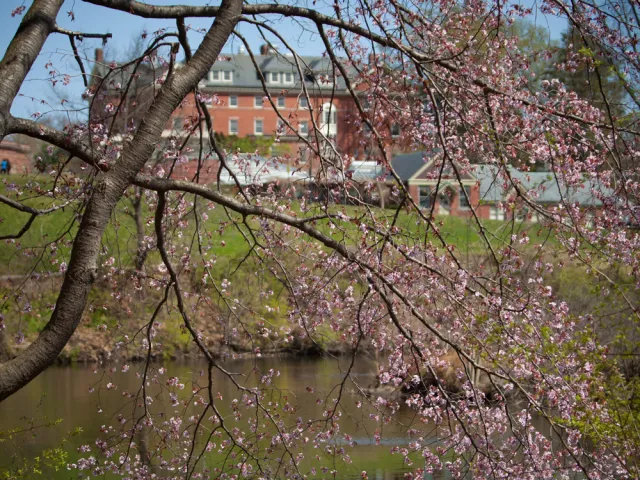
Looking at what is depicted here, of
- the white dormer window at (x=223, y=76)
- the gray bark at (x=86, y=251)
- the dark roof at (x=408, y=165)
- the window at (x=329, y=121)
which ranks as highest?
the white dormer window at (x=223, y=76)

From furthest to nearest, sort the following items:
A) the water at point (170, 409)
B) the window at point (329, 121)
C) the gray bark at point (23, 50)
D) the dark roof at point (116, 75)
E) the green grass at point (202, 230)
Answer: the water at point (170, 409), the dark roof at point (116, 75), the window at point (329, 121), the green grass at point (202, 230), the gray bark at point (23, 50)

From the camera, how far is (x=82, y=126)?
7.01 meters

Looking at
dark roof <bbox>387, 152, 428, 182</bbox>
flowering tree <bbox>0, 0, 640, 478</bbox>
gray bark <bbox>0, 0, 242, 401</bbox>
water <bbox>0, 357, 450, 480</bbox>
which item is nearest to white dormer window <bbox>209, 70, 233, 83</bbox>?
dark roof <bbox>387, 152, 428, 182</bbox>

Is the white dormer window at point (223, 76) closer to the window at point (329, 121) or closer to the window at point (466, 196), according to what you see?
the window at point (466, 196)

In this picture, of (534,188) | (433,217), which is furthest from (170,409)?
(433,217)

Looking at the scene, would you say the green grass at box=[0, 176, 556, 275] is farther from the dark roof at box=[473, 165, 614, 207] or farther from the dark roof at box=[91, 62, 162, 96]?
the dark roof at box=[91, 62, 162, 96]

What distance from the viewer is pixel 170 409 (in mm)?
14078

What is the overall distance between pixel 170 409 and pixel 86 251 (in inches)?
398

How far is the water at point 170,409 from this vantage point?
36.5 feet

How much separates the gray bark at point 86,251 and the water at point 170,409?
161 inches

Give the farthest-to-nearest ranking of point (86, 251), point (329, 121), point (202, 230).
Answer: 1. point (202, 230)
2. point (329, 121)
3. point (86, 251)

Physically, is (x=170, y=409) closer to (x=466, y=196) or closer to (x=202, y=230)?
(x=202, y=230)

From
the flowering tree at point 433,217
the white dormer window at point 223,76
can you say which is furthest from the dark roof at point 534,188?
the white dormer window at point 223,76

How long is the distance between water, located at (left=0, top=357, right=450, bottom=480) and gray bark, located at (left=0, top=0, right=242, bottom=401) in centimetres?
408
